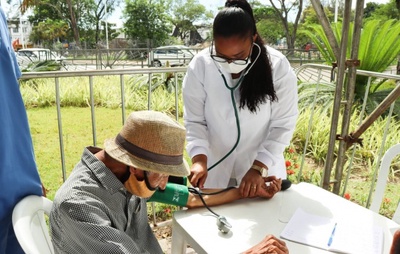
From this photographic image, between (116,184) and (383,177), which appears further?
(383,177)

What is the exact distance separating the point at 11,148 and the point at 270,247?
0.88 metres

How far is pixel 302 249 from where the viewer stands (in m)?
1.15

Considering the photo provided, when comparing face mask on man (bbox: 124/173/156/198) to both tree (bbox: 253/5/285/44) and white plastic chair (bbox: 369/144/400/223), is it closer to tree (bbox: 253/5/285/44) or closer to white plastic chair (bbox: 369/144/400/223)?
white plastic chair (bbox: 369/144/400/223)

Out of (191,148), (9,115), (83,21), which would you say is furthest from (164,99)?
(83,21)

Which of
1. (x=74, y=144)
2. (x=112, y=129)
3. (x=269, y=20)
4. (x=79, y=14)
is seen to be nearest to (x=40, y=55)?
(x=112, y=129)

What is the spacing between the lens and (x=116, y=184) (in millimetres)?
1086

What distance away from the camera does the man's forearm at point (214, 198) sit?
1397 millimetres

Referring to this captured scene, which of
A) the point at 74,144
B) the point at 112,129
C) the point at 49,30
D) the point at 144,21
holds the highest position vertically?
the point at 144,21

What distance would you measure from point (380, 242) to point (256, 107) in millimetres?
693

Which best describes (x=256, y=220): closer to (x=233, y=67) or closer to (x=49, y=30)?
(x=233, y=67)

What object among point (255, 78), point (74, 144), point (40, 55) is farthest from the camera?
point (40, 55)

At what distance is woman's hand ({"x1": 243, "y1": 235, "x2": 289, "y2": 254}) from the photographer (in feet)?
3.55

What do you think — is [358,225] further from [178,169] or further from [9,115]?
[9,115]

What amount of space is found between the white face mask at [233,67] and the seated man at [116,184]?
51 cm
